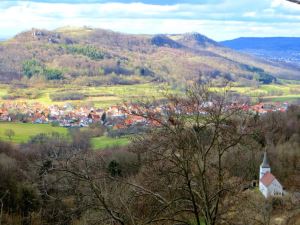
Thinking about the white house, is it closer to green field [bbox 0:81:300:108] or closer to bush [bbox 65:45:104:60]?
green field [bbox 0:81:300:108]

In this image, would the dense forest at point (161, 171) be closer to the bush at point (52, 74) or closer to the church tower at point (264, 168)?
the church tower at point (264, 168)

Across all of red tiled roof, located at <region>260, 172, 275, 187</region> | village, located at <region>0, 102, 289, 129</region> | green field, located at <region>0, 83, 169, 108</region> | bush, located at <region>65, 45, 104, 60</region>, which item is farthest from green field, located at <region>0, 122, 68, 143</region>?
bush, located at <region>65, 45, 104, 60</region>

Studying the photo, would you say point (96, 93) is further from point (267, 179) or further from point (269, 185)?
point (269, 185)

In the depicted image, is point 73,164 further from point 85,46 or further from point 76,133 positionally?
point 85,46

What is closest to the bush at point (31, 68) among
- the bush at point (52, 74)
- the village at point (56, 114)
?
the bush at point (52, 74)

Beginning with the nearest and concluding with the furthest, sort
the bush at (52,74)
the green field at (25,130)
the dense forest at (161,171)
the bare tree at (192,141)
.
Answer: the dense forest at (161,171) → the bare tree at (192,141) → the green field at (25,130) → the bush at (52,74)
